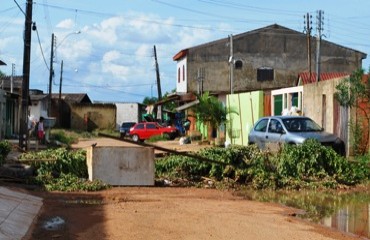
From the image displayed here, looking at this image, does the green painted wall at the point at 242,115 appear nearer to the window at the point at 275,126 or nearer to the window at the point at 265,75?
the window at the point at 275,126

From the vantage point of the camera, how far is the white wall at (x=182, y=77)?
58844mm

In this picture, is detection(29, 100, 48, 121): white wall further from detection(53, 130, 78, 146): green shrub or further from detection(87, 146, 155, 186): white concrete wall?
detection(87, 146, 155, 186): white concrete wall

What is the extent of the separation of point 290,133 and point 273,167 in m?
3.12

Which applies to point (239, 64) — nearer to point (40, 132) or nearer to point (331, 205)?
point (40, 132)

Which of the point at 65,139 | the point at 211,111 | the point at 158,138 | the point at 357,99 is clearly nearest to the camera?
the point at 357,99

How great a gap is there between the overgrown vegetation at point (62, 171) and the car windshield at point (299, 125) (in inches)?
278

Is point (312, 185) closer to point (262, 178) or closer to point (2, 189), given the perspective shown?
point (262, 178)

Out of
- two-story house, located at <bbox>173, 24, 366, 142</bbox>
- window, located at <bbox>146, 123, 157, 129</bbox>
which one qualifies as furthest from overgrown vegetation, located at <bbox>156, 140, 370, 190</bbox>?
two-story house, located at <bbox>173, 24, 366, 142</bbox>

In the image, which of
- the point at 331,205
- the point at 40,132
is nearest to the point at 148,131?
the point at 40,132

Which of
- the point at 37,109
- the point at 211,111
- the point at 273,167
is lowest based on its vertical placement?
the point at 273,167

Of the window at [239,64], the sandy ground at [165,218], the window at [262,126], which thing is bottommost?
the sandy ground at [165,218]

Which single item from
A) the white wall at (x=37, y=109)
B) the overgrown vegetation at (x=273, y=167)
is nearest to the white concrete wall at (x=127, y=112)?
the white wall at (x=37, y=109)

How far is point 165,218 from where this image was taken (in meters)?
12.0

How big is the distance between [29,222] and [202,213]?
11.1 feet
